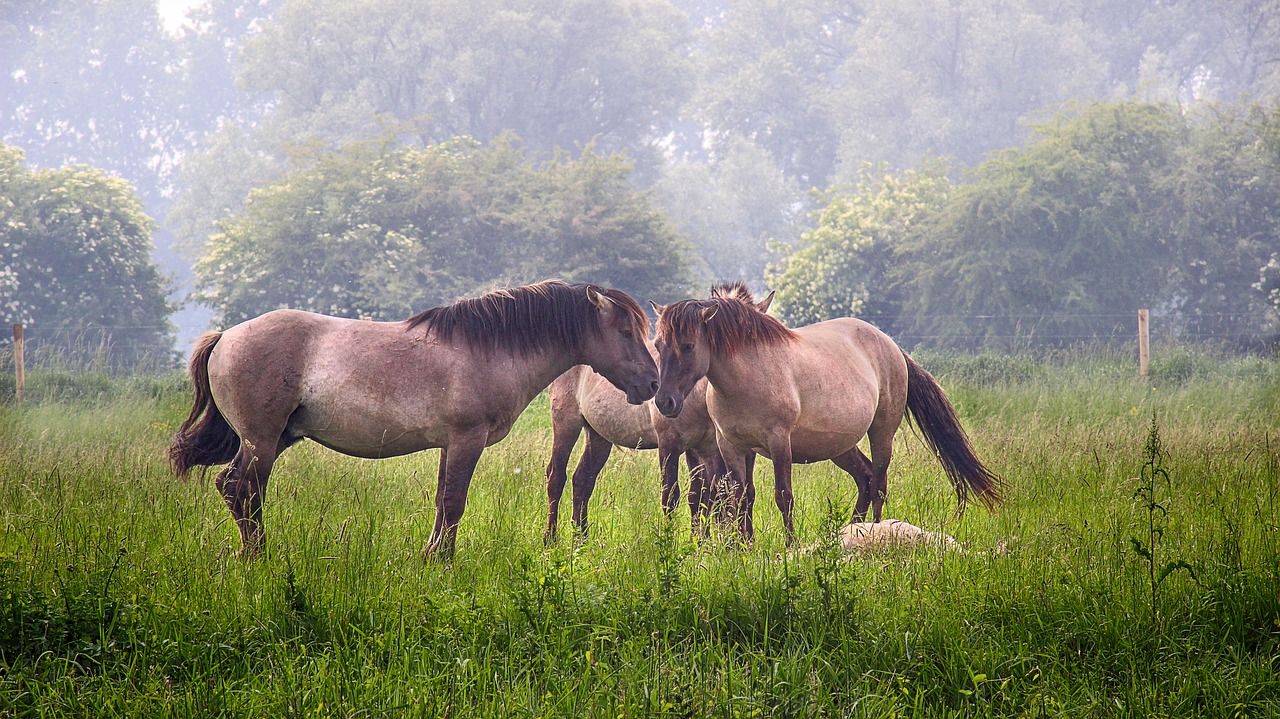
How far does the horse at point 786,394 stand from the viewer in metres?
5.75

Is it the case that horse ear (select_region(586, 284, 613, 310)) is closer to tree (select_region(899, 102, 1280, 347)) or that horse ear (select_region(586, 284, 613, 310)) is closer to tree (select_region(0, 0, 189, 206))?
tree (select_region(899, 102, 1280, 347))

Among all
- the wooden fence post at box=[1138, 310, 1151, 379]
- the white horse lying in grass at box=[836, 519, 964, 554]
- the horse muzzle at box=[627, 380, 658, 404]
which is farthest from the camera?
the wooden fence post at box=[1138, 310, 1151, 379]

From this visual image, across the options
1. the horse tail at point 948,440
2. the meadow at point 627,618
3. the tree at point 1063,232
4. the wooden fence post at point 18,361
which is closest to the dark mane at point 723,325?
the meadow at point 627,618

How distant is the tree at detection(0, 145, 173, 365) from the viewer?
24281 millimetres

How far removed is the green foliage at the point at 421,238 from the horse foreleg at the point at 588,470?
18.8 meters

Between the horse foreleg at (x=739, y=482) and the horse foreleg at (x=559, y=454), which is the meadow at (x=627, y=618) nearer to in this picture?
the horse foreleg at (x=739, y=482)

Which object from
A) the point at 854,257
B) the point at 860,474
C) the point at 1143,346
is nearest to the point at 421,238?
the point at 854,257

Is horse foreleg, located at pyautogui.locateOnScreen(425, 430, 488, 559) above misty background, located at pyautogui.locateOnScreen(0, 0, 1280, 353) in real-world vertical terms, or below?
below

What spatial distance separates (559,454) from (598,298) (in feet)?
4.98

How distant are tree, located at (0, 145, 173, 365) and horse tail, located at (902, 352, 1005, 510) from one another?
21552 millimetres

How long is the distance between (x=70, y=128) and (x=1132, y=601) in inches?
2628

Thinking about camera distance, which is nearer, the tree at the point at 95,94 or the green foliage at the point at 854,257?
the green foliage at the point at 854,257

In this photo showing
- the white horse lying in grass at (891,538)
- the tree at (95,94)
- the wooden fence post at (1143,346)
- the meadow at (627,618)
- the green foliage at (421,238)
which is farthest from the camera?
the tree at (95,94)

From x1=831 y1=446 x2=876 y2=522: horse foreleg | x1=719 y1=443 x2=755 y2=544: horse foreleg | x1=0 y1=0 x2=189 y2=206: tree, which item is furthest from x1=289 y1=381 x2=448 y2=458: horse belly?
x1=0 y1=0 x2=189 y2=206: tree
